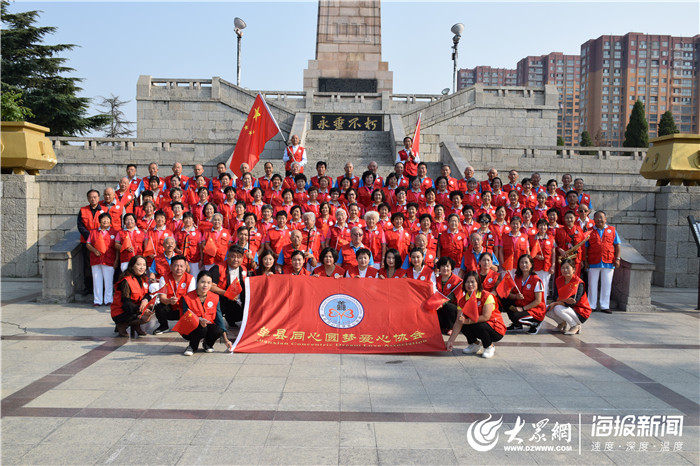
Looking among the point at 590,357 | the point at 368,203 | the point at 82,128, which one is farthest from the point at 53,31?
the point at 590,357

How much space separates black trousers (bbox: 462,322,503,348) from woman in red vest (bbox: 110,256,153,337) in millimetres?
4124

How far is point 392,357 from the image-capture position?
620 centimetres

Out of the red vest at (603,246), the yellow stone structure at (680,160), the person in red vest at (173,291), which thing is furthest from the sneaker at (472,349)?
the yellow stone structure at (680,160)

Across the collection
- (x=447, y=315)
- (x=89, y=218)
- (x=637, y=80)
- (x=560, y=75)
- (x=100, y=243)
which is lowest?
(x=447, y=315)

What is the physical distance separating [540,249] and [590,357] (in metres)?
2.63

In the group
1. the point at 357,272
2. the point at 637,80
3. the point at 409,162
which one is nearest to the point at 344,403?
the point at 357,272

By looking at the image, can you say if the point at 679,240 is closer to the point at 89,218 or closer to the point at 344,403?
the point at 344,403

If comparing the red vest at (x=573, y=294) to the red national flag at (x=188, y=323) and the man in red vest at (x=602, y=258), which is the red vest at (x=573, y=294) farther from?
the red national flag at (x=188, y=323)

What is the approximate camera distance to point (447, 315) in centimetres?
696

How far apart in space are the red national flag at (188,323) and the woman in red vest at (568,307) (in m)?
4.89

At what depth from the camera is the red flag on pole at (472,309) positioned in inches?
245

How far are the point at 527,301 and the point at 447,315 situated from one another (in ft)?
4.34

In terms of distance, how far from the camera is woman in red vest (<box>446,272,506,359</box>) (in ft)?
20.6

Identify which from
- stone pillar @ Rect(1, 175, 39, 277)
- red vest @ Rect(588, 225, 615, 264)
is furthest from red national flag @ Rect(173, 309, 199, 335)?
stone pillar @ Rect(1, 175, 39, 277)
